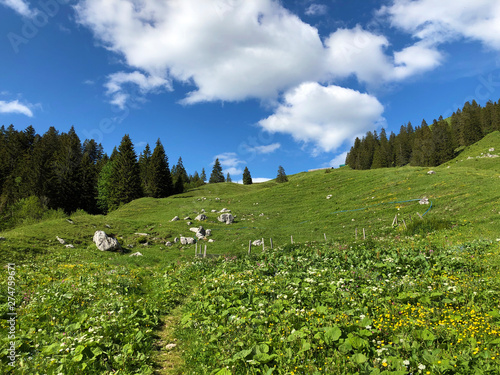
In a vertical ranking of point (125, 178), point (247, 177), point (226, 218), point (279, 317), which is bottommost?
point (279, 317)

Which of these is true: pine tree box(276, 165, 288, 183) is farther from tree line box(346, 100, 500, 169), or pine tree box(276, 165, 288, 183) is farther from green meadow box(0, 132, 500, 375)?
green meadow box(0, 132, 500, 375)

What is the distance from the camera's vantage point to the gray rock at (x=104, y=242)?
28.1 m

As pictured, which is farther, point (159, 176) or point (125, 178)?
point (159, 176)

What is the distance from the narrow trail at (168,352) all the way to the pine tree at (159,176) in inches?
2944

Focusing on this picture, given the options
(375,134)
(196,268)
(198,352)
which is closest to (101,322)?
(198,352)

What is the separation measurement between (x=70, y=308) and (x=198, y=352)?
211 inches

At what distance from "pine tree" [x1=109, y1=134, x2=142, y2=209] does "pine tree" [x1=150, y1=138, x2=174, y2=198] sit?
21.7 feet

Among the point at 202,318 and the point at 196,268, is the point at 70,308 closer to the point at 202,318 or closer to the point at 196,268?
the point at 202,318

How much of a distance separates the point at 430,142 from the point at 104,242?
108 metres

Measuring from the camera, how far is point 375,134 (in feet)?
472

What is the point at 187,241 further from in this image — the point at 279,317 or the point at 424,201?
the point at 424,201

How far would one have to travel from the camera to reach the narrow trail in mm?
6107

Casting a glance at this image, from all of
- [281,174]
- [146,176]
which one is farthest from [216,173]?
[146,176]

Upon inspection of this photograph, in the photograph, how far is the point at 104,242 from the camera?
28.5m
